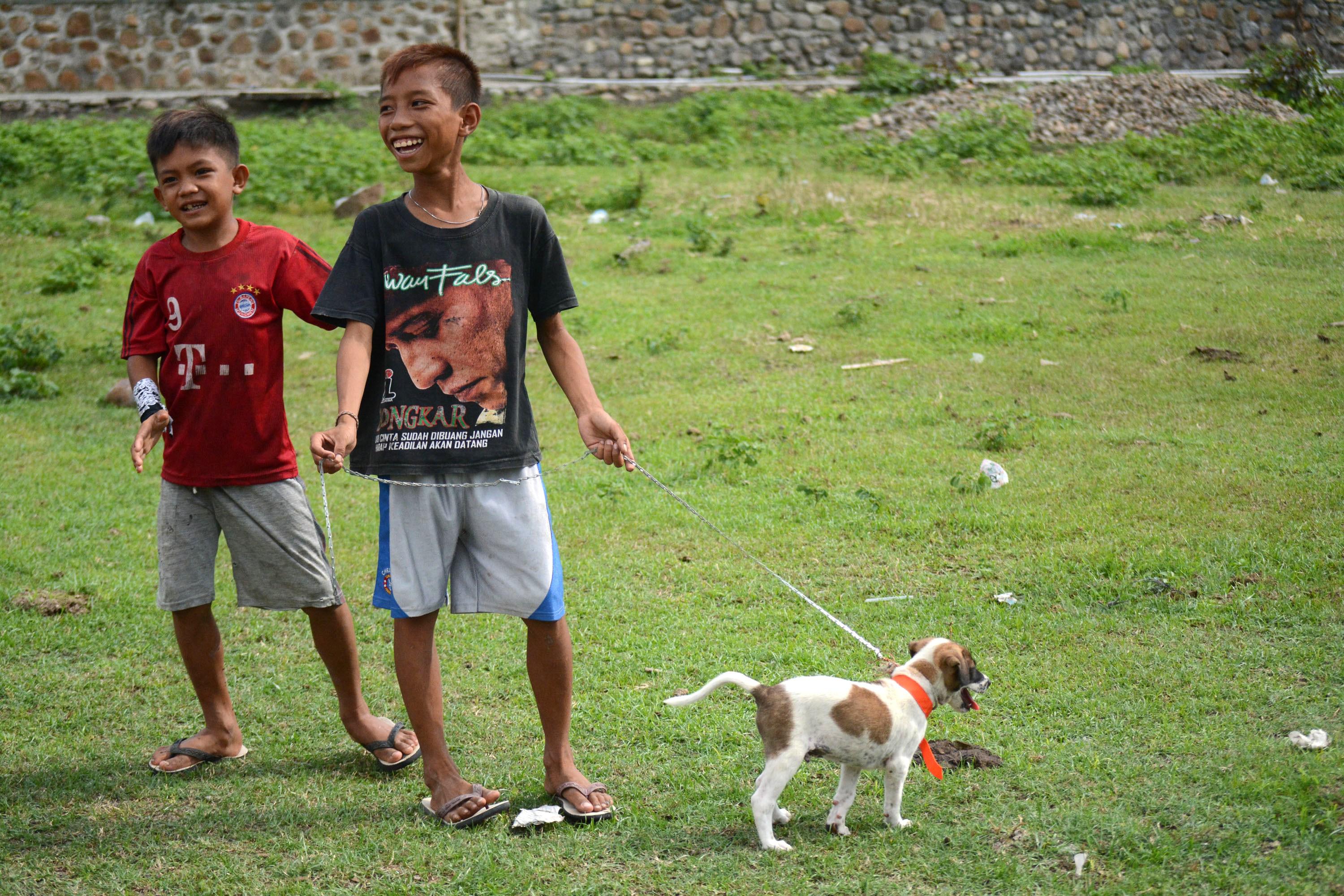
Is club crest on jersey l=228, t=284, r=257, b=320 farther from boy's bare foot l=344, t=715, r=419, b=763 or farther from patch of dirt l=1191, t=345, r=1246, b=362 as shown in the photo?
patch of dirt l=1191, t=345, r=1246, b=362

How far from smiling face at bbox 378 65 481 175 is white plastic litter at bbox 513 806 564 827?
1.86 meters

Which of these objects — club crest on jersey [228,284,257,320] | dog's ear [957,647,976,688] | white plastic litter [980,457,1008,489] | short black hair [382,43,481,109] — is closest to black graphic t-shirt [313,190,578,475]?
short black hair [382,43,481,109]

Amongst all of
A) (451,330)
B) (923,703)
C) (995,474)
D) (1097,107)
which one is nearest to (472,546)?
(451,330)

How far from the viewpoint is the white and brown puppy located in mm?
3156

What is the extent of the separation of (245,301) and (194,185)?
15.5 inches

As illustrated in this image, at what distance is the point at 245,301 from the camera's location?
376cm

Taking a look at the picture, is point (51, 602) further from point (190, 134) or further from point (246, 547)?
point (190, 134)

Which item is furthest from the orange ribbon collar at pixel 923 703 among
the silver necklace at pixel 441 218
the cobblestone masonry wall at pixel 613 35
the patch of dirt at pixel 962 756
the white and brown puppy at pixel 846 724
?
the cobblestone masonry wall at pixel 613 35

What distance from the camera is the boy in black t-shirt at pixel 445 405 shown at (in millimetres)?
3359

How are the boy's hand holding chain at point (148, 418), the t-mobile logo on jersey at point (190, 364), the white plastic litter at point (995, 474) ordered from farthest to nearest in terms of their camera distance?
the white plastic litter at point (995, 474)
the t-mobile logo on jersey at point (190, 364)
the boy's hand holding chain at point (148, 418)

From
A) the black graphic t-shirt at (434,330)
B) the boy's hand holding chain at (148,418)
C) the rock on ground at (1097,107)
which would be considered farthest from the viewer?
the rock on ground at (1097,107)

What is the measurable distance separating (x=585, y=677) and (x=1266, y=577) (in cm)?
277

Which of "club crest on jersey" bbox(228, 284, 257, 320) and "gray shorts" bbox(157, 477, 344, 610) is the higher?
"club crest on jersey" bbox(228, 284, 257, 320)

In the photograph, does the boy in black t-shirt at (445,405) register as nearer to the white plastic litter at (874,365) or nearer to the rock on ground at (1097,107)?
the white plastic litter at (874,365)
